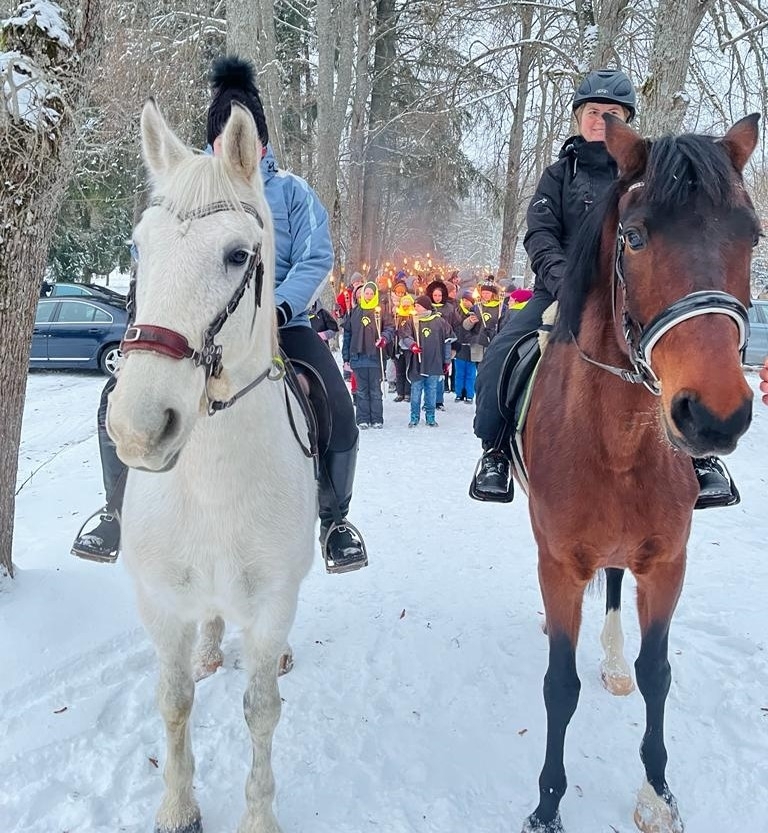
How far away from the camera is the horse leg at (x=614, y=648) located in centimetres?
367

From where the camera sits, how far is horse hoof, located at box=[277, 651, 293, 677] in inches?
149

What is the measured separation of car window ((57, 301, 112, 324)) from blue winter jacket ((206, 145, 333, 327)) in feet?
43.1

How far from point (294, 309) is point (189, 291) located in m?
1.23

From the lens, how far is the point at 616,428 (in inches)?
101

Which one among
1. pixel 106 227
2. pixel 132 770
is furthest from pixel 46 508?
pixel 106 227

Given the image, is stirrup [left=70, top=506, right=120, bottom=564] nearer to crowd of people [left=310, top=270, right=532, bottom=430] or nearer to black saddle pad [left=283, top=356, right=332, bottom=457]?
black saddle pad [left=283, top=356, right=332, bottom=457]

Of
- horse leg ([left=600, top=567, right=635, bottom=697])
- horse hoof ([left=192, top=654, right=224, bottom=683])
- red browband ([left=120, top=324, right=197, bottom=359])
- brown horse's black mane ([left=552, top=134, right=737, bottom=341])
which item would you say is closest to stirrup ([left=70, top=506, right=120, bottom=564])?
horse hoof ([left=192, top=654, right=224, bottom=683])

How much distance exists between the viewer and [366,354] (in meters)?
11.0

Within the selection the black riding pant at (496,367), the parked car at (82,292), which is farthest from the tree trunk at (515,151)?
the black riding pant at (496,367)

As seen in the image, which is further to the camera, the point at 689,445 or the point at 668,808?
the point at 668,808

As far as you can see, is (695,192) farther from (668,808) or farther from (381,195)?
(381,195)

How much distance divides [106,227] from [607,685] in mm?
23800

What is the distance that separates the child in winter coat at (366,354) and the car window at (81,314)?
6.99 meters

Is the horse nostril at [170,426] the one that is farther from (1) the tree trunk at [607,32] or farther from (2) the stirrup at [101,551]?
(1) the tree trunk at [607,32]
